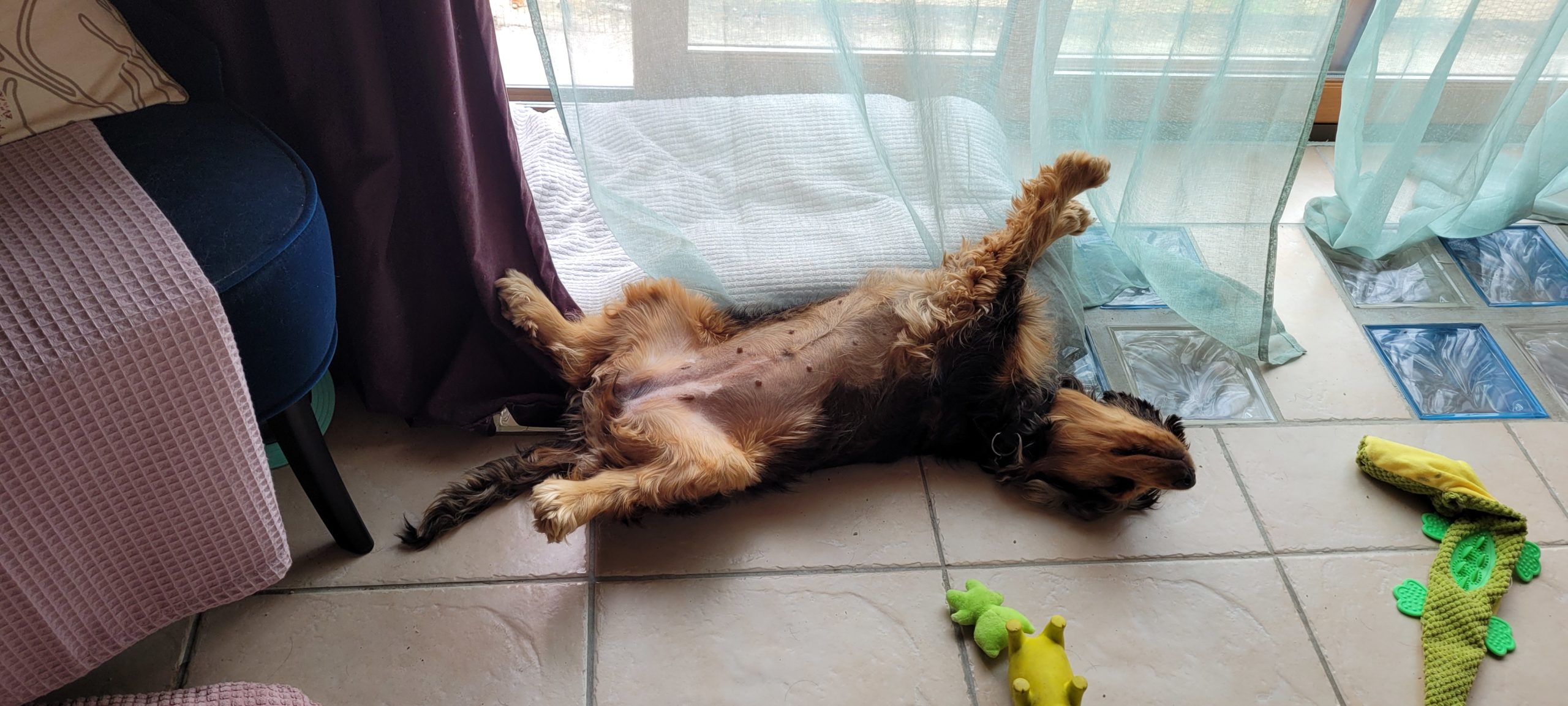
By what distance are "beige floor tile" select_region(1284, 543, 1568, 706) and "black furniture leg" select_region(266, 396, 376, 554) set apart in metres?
1.91

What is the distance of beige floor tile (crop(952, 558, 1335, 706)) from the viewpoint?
182 cm

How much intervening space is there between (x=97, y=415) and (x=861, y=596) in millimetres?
1311

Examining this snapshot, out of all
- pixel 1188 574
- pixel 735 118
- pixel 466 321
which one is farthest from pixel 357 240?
pixel 1188 574

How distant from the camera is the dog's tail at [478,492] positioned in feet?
6.36

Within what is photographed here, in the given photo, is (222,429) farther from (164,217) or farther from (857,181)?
(857,181)

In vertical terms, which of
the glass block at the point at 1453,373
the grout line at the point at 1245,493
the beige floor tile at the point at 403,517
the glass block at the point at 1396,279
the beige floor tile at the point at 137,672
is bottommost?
the beige floor tile at the point at 137,672

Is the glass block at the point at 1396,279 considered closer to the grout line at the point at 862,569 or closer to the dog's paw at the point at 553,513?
the grout line at the point at 862,569

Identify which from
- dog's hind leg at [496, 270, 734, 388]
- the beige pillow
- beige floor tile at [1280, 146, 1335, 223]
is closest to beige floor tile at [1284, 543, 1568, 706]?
beige floor tile at [1280, 146, 1335, 223]

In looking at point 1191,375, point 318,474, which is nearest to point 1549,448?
point 1191,375

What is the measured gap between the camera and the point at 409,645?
5.90 feet

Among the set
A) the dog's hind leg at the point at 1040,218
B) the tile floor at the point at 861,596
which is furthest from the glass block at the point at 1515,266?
the dog's hind leg at the point at 1040,218

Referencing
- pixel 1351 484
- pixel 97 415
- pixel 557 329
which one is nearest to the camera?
pixel 97 415

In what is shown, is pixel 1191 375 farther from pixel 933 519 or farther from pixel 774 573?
pixel 774 573

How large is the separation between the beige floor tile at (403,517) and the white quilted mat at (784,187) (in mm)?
474
